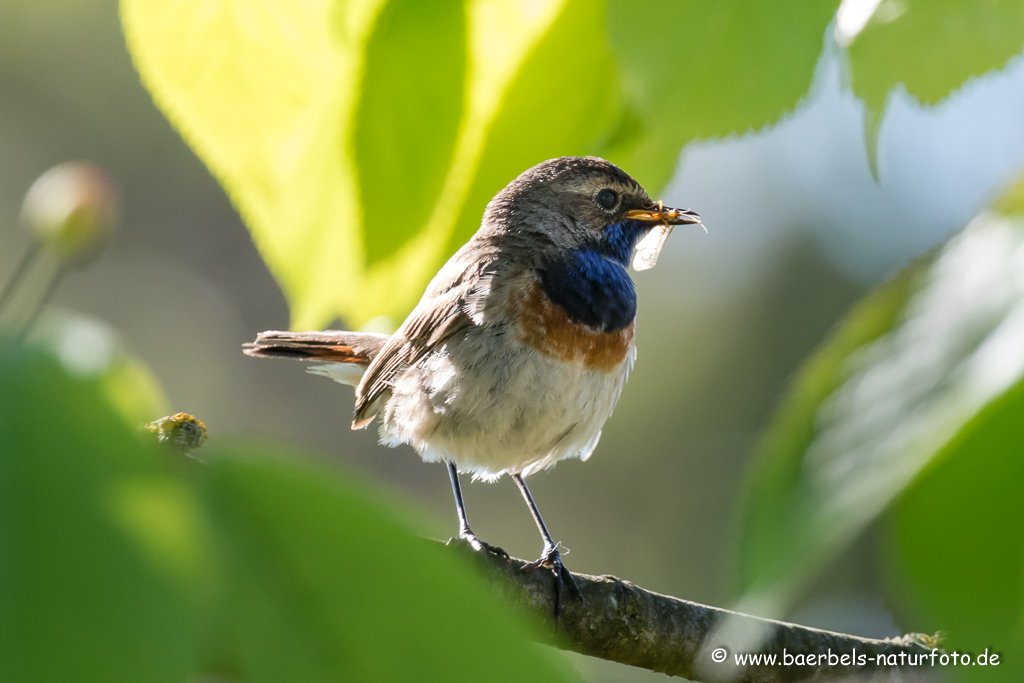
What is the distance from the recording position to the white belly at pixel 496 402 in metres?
3.29

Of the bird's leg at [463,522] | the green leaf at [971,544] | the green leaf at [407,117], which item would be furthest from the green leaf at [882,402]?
the bird's leg at [463,522]

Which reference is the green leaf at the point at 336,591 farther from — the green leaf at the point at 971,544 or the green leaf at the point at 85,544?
the green leaf at the point at 971,544

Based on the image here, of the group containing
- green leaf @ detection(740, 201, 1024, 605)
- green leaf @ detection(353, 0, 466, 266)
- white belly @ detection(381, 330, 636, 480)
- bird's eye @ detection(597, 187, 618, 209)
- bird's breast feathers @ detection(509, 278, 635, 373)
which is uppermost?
bird's eye @ detection(597, 187, 618, 209)

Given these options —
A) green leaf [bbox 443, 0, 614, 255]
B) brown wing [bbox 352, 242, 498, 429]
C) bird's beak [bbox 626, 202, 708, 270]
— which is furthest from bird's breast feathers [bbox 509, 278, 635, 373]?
green leaf [bbox 443, 0, 614, 255]

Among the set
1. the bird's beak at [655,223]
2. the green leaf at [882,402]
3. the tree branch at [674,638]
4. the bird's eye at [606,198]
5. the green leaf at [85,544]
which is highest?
the bird's eye at [606,198]

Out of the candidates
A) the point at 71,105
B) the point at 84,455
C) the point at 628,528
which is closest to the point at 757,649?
the point at 84,455

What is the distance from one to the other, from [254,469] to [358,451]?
12546 millimetres

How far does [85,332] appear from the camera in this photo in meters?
0.56

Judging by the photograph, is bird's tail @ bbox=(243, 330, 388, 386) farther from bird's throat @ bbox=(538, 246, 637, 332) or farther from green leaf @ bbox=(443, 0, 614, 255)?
green leaf @ bbox=(443, 0, 614, 255)

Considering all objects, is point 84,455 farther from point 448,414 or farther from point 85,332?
point 448,414

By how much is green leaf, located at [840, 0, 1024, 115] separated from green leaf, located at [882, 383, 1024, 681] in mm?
403

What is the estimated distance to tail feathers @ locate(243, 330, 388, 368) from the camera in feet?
13.9

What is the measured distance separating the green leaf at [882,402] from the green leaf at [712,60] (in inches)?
9.9

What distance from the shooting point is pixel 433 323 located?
3.58 m
